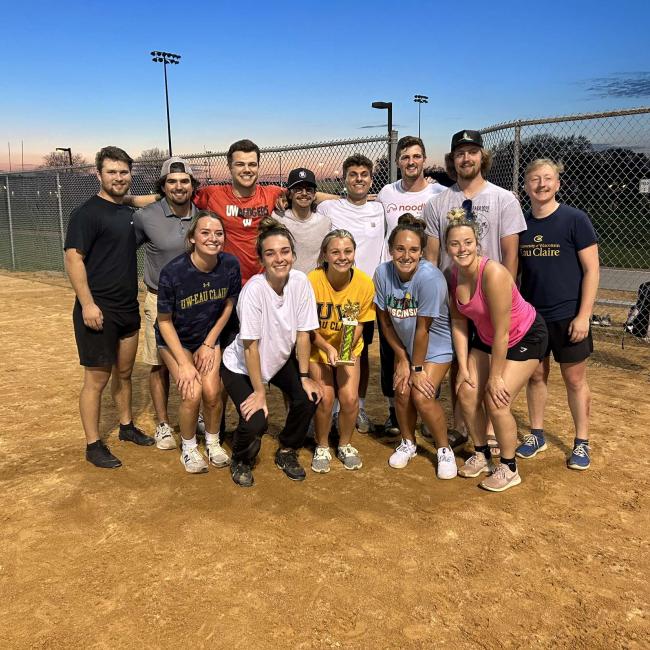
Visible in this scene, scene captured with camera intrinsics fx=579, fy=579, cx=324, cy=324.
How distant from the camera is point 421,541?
3.03 meters

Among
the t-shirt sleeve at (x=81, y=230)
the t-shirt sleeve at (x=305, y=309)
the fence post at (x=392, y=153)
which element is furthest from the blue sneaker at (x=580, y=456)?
the fence post at (x=392, y=153)

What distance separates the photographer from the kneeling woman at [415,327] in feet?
12.0

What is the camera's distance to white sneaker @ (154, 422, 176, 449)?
169 inches

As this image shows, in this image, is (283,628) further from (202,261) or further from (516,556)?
(202,261)

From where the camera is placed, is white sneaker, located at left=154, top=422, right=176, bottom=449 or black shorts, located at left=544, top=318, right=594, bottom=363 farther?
white sneaker, located at left=154, top=422, right=176, bottom=449

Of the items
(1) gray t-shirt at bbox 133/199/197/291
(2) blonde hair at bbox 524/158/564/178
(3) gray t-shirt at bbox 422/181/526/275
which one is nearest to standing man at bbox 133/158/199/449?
(1) gray t-shirt at bbox 133/199/197/291

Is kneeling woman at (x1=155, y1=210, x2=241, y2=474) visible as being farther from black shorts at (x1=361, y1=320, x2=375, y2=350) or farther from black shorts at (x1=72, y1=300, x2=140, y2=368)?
black shorts at (x1=361, y1=320, x2=375, y2=350)

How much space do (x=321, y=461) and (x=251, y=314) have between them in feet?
3.71

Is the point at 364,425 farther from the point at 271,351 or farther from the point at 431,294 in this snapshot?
the point at 431,294

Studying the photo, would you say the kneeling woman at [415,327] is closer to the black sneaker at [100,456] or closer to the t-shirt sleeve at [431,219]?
the t-shirt sleeve at [431,219]

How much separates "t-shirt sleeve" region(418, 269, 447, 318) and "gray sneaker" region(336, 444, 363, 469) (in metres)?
1.09

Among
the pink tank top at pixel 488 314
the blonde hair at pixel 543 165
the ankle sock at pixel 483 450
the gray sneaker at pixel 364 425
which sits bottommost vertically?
the gray sneaker at pixel 364 425

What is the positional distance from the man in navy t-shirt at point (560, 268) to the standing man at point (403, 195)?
2.88 ft

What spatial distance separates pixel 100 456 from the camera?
13.0 feet
